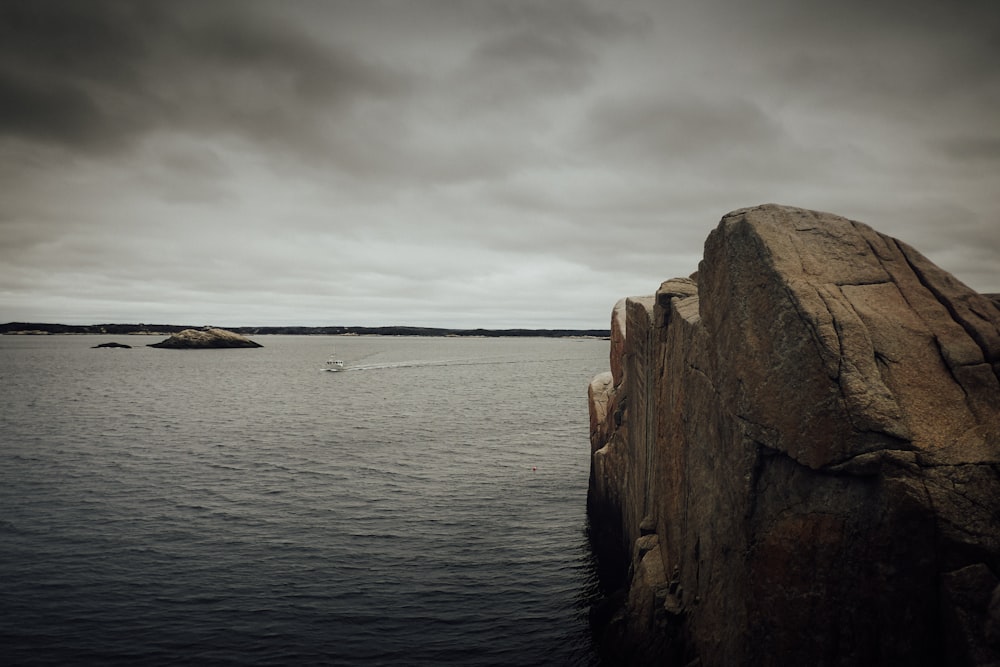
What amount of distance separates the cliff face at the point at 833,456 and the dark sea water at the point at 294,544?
24.8 feet

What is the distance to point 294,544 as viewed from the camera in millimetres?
22016

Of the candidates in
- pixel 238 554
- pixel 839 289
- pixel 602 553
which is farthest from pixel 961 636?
pixel 238 554

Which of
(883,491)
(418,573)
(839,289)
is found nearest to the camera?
(883,491)

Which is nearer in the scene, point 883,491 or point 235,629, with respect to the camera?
point 883,491

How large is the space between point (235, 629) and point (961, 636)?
53.3 ft

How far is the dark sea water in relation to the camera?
1577 cm

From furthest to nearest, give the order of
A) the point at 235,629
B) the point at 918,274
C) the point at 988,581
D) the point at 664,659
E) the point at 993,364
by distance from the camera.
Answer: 1. the point at 235,629
2. the point at 664,659
3. the point at 918,274
4. the point at 993,364
5. the point at 988,581

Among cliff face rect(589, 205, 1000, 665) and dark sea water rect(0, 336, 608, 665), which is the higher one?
cliff face rect(589, 205, 1000, 665)

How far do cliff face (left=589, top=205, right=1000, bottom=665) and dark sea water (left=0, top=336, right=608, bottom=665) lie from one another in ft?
24.8

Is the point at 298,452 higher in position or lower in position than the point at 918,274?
lower

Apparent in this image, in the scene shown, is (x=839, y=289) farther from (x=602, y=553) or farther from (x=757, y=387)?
(x=602, y=553)

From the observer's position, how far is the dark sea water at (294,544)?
15.8 meters

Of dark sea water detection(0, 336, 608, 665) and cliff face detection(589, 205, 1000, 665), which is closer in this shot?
cliff face detection(589, 205, 1000, 665)

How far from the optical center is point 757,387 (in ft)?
30.0
